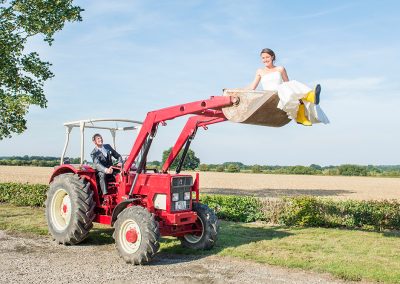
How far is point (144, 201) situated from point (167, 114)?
170 cm

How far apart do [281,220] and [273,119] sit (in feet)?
20.8

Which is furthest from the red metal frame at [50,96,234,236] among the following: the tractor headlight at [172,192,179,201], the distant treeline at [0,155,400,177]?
the distant treeline at [0,155,400,177]

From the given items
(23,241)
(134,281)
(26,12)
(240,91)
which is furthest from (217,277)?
(26,12)

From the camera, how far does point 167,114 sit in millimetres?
7844

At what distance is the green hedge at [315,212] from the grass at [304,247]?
731mm

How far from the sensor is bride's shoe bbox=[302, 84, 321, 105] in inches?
260

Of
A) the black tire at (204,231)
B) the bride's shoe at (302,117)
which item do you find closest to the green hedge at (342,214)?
the black tire at (204,231)

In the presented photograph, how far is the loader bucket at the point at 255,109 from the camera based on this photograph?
6.94m

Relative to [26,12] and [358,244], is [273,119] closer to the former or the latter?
[358,244]

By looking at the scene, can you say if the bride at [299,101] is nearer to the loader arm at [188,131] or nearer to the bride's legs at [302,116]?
the bride's legs at [302,116]

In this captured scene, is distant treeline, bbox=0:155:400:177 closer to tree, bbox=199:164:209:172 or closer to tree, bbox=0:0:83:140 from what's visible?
tree, bbox=199:164:209:172

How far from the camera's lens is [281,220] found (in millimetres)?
13031

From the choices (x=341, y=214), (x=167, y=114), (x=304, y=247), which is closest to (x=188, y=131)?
(x=167, y=114)

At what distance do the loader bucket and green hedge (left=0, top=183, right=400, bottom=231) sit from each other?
5.98m
